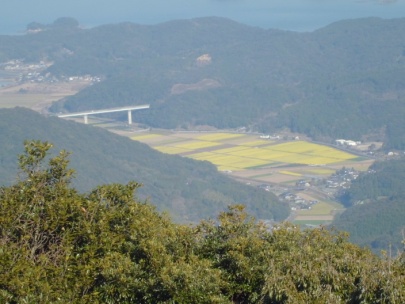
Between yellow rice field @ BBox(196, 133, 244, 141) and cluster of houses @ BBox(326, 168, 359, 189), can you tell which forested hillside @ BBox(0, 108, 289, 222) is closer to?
cluster of houses @ BBox(326, 168, 359, 189)

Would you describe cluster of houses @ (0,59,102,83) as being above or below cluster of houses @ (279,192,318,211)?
above

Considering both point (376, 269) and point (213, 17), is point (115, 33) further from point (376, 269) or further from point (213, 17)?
point (376, 269)

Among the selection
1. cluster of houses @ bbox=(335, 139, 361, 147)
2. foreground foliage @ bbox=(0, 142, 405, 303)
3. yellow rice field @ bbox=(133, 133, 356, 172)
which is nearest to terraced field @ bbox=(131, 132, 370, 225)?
yellow rice field @ bbox=(133, 133, 356, 172)

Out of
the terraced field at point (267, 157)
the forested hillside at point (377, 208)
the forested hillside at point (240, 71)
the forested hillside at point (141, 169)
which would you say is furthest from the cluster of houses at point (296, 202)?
the forested hillside at point (240, 71)

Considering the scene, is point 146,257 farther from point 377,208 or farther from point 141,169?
point 141,169

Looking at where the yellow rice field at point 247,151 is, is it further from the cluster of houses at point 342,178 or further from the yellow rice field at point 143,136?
the cluster of houses at point 342,178

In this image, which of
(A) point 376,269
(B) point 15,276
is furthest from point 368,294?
(B) point 15,276
